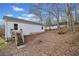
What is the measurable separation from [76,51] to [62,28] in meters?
0.31

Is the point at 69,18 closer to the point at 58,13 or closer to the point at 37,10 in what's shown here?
the point at 58,13

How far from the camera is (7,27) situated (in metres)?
2.10

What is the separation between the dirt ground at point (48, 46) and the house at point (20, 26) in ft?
0.26

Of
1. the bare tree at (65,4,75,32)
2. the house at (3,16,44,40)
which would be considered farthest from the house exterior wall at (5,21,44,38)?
the bare tree at (65,4,75,32)

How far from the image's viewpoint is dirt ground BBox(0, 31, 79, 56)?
6.86 feet

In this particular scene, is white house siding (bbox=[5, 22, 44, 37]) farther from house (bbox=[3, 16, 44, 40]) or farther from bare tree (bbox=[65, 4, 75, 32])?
bare tree (bbox=[65, 4, 75, 32])

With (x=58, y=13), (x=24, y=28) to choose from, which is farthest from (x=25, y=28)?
(x=58, y=13)

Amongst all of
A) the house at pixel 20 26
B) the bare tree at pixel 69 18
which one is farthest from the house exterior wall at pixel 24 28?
the bare tree at pixel 69 18

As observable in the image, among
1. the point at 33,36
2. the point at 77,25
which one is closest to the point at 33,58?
the point at 33,36

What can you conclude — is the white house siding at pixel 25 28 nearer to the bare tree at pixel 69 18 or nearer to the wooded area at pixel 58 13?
the wooded area at pixel 58 13

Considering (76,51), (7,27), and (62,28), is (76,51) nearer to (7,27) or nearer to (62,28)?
(62,28)

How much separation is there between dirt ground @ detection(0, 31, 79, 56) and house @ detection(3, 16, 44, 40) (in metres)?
0.08

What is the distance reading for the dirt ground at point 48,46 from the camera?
82.4 inches

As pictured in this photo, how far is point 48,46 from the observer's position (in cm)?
211
